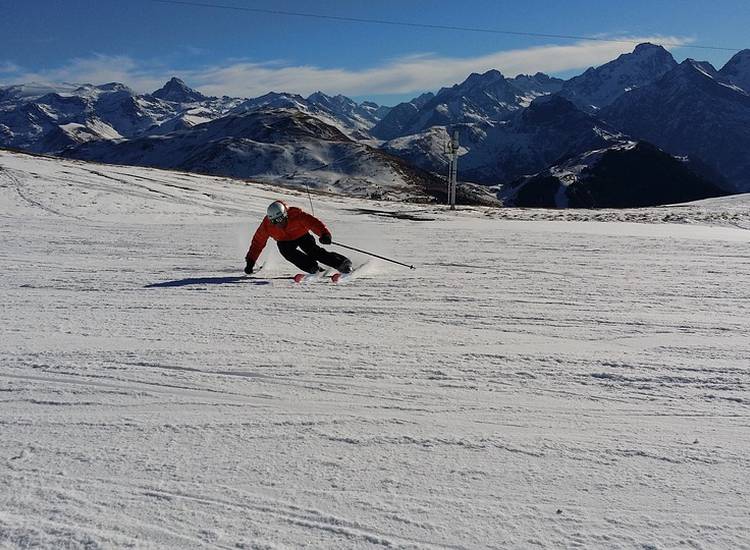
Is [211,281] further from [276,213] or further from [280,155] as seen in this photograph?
[280,155]

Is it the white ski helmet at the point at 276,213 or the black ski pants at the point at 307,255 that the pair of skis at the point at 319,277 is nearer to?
the black ski pants at the point at 307,255

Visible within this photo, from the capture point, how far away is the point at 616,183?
6329 inches

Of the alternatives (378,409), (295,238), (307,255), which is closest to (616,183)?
(307,255)

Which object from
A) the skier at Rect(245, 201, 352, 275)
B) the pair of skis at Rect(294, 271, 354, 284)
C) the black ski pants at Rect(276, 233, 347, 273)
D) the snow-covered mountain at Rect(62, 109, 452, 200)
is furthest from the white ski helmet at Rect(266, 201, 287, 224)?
the snow-covered mountain at Rect(62, 109, 452, 200)

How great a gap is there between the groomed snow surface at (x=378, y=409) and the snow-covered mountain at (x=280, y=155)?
6725 centimetres

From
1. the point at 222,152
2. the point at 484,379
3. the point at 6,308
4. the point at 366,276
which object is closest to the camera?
the point at 484,379

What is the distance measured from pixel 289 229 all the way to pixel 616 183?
173m

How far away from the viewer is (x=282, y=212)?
27.0 ft

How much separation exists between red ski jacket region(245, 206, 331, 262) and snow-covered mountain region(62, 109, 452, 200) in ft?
215

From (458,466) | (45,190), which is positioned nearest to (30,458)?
(458,466)

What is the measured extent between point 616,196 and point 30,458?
556ft

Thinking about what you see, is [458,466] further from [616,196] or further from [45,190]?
[616,196]

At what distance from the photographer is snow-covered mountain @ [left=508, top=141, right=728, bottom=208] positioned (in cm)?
15000

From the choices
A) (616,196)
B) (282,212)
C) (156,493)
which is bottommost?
(156,493)
